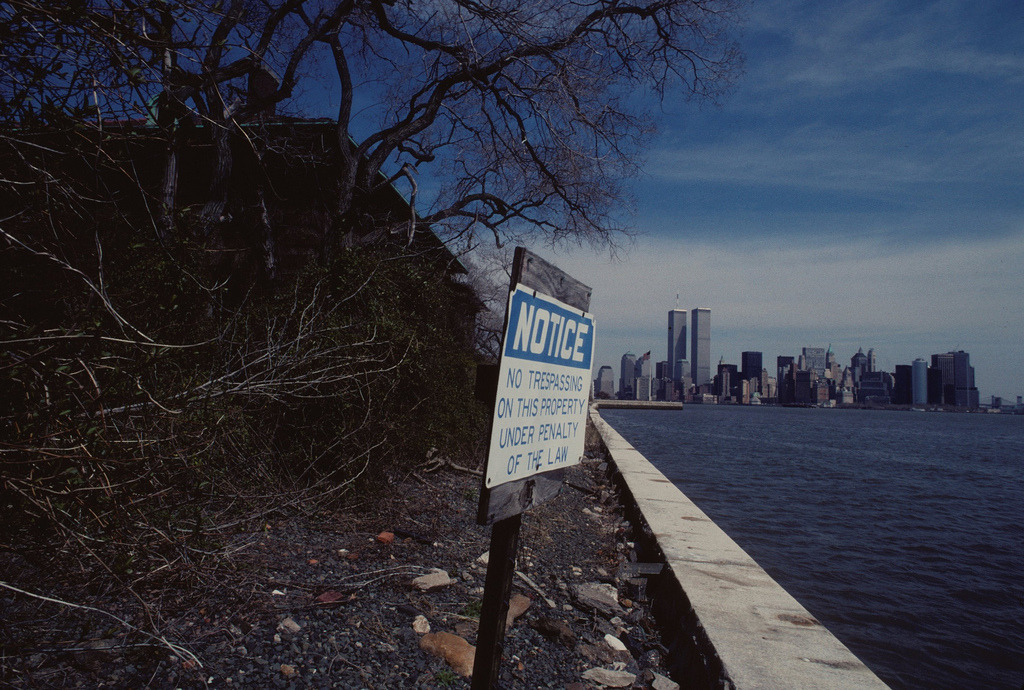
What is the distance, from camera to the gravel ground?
2725 mm

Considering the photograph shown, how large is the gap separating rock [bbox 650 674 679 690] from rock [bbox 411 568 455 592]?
148cm

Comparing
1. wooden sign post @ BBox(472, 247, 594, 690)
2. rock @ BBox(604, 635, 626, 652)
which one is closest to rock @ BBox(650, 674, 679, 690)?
rock @ BBox(604, 635, 626, 652)

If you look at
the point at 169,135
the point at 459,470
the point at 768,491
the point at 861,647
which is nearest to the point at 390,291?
the point at 459,470

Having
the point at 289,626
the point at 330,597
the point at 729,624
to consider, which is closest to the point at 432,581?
the point at 330,597

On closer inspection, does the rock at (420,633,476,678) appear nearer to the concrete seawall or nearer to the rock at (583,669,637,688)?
the rock at (583,669,637,688)

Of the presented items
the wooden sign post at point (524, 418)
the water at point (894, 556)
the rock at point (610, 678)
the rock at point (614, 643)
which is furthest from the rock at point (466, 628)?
the water at point (894, 556)

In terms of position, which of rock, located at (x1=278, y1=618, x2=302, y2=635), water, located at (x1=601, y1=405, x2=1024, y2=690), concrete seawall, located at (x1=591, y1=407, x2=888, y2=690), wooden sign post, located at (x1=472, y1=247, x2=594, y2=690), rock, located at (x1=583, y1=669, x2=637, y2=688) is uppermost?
wooden sign post, located at (x1=472, y1=247, x2=594, y2=690)

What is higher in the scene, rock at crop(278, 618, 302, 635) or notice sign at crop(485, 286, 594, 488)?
notice sign at crop(485, 286, 594, 488)

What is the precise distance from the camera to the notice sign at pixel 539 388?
197 cm

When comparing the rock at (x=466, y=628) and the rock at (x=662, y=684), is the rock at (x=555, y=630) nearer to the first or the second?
the rock at (x=466, y=628)

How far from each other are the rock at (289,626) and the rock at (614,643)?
6.37ft

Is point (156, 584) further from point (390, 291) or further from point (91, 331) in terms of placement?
point (390, 291)

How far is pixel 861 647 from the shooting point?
5684 millimetres

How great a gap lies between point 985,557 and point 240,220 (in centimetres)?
1441
